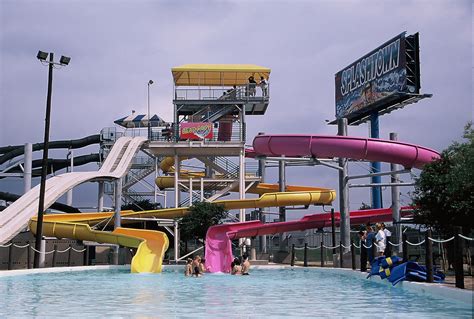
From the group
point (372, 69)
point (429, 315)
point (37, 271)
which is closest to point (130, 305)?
point (429, 315)

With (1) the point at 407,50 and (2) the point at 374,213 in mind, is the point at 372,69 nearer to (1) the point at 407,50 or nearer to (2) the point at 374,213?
(1) the point at 407,50

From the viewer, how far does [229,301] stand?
11219 mm

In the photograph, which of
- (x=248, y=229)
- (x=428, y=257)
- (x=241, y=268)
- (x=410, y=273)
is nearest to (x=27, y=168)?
(x=248, y=229)

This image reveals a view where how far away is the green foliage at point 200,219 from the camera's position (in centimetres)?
2720

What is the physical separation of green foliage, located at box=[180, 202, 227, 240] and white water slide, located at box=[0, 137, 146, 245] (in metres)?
4.41

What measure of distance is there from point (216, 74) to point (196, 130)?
389cm

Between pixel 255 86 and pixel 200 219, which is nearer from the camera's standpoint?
pixel 200 219

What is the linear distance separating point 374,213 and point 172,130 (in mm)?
11077

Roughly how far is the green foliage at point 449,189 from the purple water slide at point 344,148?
6.47ft

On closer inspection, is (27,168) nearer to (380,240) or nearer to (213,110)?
(213,110)

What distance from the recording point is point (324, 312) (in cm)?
941

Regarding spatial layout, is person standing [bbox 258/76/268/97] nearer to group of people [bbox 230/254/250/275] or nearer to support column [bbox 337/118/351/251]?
support column [bbox 337/118/351/251]

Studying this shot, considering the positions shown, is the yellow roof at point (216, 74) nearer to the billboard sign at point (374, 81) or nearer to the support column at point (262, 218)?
the support column at point (262, 218)

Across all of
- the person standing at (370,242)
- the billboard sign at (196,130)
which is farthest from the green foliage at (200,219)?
the person standing at (370,242)
